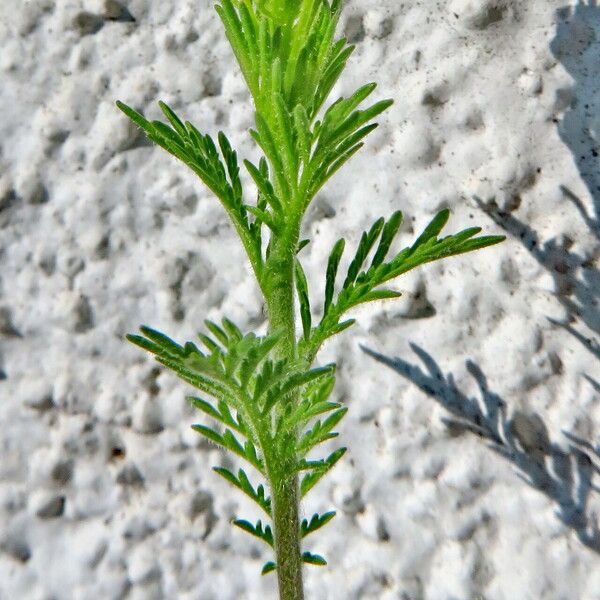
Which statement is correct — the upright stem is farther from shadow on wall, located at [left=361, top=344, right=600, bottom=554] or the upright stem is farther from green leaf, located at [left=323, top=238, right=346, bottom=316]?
shadow on wall, located at [left=361, top=344, right=600, bottom=554]

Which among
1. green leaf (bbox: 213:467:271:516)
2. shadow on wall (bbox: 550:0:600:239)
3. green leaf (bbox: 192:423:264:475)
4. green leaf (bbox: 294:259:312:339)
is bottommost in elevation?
green leaf (bbox: 213:467:271:516)

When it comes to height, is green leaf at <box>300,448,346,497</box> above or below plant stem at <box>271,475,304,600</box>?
above

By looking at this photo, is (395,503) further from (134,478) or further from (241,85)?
(241,85)

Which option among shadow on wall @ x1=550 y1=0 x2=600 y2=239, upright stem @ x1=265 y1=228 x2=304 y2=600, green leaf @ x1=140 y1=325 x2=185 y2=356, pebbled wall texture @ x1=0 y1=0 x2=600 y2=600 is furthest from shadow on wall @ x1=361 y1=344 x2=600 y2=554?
green leaf @ x1=140 y1=325 x2=185 y2=356

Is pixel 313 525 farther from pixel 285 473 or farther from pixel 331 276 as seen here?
pixel 331 276

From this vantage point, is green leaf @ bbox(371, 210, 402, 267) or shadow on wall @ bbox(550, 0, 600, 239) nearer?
green leaf @ bbox(371, 210, 402, 267)

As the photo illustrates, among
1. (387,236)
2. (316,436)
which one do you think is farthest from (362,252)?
(316,436)
